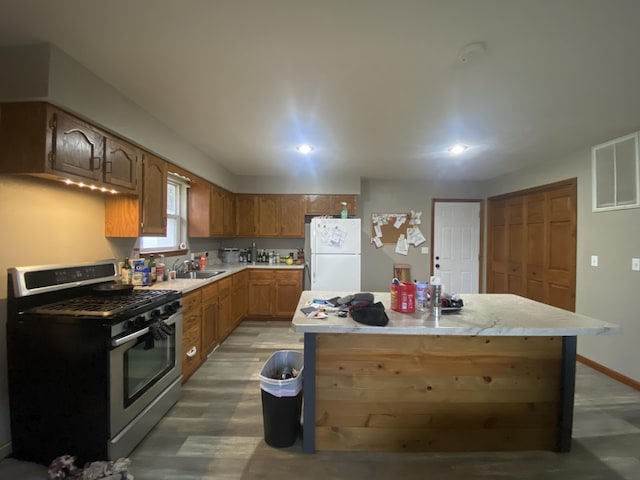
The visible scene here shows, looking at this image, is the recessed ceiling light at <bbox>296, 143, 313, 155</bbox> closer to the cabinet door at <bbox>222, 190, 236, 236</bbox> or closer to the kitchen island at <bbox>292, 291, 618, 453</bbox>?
the cabinet door at <bbox>222, 190, 236, 236</bbox>

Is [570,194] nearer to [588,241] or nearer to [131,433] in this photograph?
[588,241]

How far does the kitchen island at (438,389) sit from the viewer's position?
171 centimetres

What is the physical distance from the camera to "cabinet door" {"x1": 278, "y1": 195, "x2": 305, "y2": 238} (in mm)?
4730

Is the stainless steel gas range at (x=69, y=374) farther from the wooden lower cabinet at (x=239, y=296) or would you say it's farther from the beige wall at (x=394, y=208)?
the beige wall at (x=394, y=208)

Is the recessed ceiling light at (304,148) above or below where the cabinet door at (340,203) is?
above

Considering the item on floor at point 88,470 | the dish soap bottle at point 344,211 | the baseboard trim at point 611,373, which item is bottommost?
the baseboard trim at point 611,373

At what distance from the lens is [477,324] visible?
5.12 feet

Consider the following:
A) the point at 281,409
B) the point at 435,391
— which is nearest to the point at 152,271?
the point at 281,409

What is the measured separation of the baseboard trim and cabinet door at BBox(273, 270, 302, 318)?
3.50 metres

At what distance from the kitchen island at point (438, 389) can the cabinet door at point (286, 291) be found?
8.74 feet

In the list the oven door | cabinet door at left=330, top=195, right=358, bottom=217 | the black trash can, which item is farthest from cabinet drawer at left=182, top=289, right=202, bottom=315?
cabinet door at left=330, top=195, right=358, bottom=217

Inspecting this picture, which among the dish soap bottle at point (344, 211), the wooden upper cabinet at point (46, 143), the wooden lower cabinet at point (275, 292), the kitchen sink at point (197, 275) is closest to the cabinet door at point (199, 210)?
the kitchen sink at point (197, 275)

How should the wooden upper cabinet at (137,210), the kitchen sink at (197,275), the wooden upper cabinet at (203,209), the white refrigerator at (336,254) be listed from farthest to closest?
1. the white refrigerator at (336,254)
2. the wooden upper cabinet at (203,209)
3. the kitchen sink at (197,275)
4. the wooden upper cabinet at (137,210)

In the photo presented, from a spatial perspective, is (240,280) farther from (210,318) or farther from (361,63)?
(361,63)
